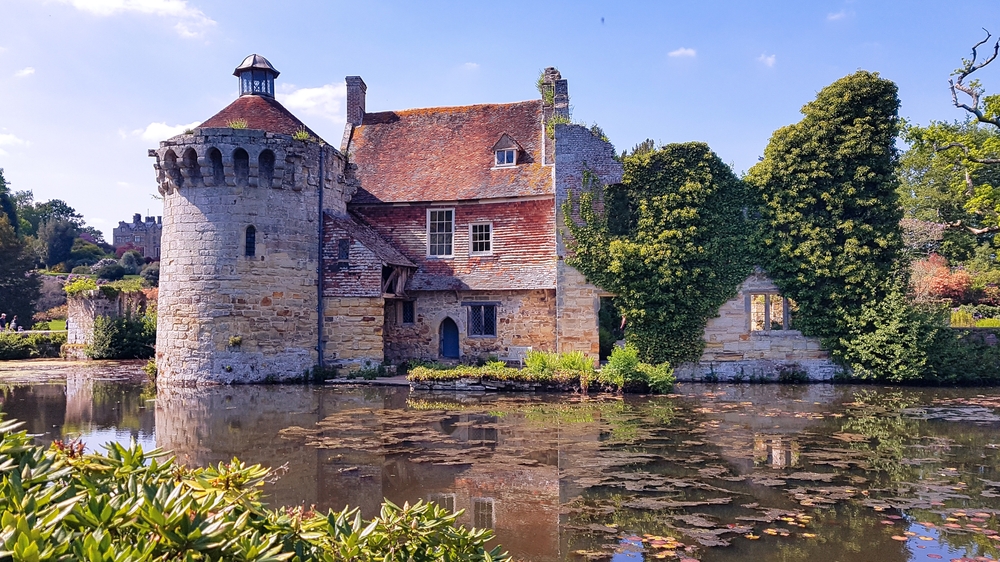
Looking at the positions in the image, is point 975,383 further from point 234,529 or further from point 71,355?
point 71,355

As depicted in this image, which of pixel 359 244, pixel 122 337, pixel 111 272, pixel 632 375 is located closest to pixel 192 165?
pixel 359 244

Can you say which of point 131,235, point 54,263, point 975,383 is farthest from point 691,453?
point 131,235

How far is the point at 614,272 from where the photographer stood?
20.0 m

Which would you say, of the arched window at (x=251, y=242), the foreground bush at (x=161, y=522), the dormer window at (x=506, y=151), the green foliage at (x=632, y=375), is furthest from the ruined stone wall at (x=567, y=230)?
the foreground bush at (x=161, y=522)

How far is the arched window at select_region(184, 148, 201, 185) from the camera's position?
19062 millimetres

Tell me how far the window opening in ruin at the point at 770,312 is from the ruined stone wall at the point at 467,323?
663 cm

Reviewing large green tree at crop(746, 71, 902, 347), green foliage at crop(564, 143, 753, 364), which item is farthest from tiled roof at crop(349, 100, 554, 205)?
large green tree at crop(746, 71, 902, 347)

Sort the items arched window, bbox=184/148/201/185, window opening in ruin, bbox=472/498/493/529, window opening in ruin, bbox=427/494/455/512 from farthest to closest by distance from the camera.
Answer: arched window, bbox=184/148/201/185 < window opening in ruin, bbox=427/494/455/512 < window opening in ruin, bbox=472/498/493/529

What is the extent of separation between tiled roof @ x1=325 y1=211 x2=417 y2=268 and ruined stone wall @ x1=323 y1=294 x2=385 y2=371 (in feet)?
4.96

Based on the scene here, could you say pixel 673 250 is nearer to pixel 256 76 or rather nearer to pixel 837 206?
pixel 837 206

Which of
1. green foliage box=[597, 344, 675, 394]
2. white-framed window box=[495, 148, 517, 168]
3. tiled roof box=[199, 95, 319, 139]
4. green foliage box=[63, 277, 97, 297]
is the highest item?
tiled roof box=[199, 95, 319, 139]

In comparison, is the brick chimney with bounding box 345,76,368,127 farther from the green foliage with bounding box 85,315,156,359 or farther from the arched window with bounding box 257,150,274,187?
the green foliage with bounding box 85,315,156,359

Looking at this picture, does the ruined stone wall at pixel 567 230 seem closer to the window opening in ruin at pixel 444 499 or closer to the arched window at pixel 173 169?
the arched window at pixel 173 169

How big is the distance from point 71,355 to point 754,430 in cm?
2800
